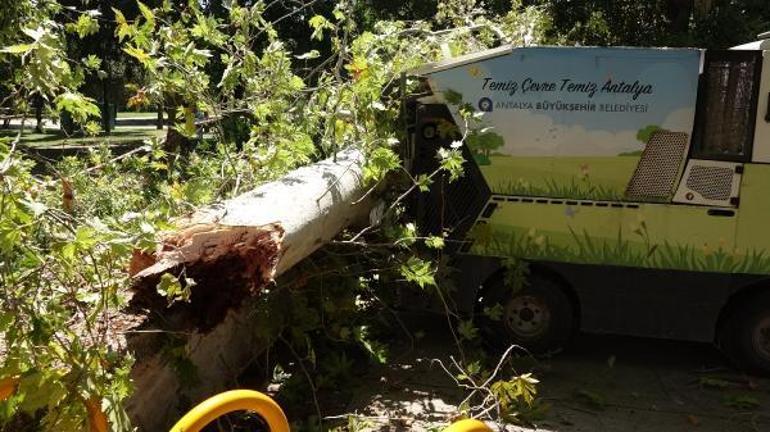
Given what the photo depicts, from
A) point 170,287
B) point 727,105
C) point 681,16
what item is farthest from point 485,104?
point 681,16

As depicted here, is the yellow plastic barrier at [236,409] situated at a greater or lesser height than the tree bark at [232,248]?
lesser

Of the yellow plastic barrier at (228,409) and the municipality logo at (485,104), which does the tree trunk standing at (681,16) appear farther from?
the yellow plastic barrier at (228,409)

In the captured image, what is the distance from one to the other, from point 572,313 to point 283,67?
292cm

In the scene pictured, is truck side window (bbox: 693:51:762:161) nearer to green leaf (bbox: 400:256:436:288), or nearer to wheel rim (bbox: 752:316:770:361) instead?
wheel rim (bbox: 752:316:770:361)

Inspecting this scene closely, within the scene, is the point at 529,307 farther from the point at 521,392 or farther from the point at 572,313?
the point at 521,392

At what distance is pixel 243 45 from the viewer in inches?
181

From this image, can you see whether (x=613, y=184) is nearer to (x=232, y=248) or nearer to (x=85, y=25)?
(x=232, y=248)

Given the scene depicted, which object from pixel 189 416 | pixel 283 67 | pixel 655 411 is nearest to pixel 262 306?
pixel 283 67

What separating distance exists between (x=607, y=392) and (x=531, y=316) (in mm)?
827

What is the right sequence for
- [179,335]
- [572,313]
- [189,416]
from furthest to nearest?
[572,313]
[179,335]
[189,416]

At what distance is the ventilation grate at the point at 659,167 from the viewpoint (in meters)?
5.19

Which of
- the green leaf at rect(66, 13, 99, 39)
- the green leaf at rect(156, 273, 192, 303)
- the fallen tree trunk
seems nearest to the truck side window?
the fallen tree trunk

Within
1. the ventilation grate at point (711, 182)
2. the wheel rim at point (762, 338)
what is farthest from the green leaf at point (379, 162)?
the wheel rim at point (762, 338)

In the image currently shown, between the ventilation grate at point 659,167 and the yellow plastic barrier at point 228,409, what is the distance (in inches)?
137
